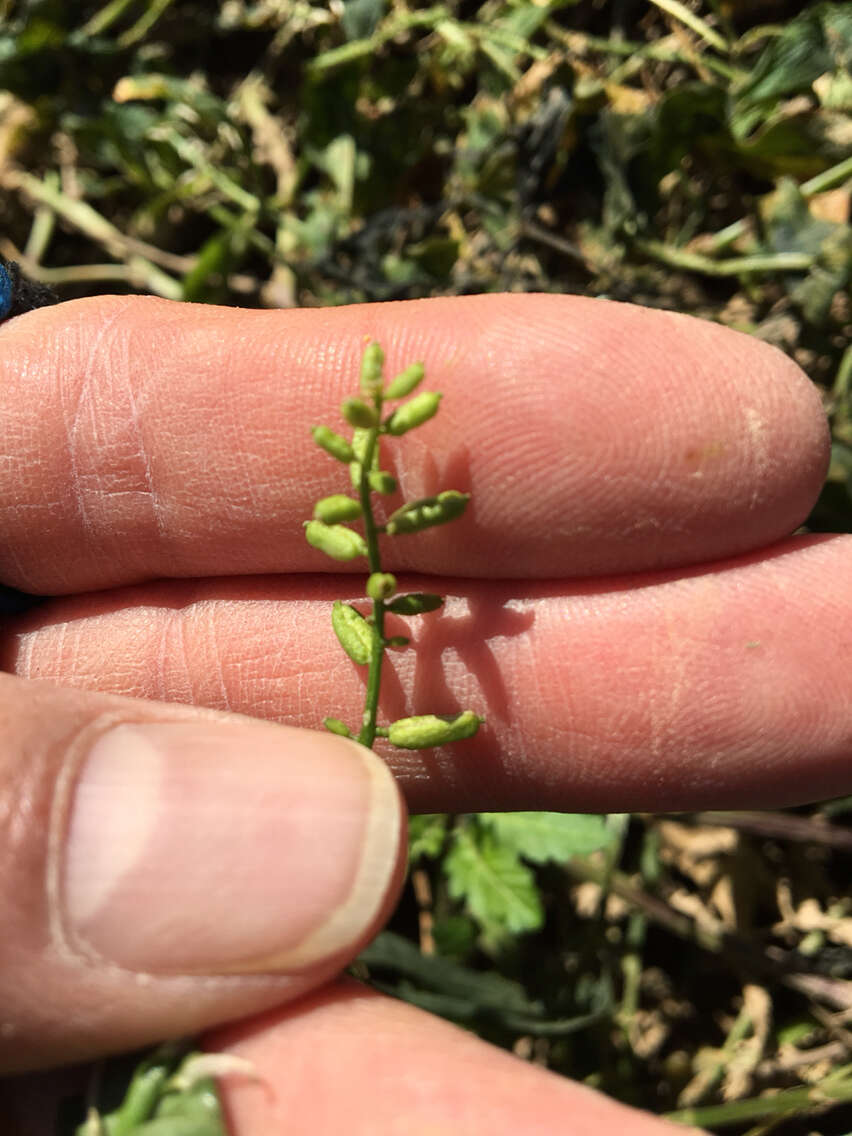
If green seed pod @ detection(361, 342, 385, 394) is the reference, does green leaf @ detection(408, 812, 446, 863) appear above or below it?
below

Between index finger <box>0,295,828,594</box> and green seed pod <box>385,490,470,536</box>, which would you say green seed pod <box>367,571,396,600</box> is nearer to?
green seed pod <box>385,490,470,536</box>

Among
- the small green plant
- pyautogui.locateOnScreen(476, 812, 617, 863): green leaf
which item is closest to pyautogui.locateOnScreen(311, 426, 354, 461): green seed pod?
the small green plant

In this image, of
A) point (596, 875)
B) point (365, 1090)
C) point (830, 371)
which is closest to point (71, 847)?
point (365, 1090)

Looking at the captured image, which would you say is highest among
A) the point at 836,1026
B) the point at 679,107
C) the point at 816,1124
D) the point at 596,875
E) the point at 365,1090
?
the point at 679,107

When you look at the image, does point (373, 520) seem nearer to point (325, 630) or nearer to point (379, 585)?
point (379, 585)

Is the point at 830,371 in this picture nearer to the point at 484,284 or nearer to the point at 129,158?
the point at 484,284

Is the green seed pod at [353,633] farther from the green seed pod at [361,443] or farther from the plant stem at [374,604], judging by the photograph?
the green seed pod at [361,443]
